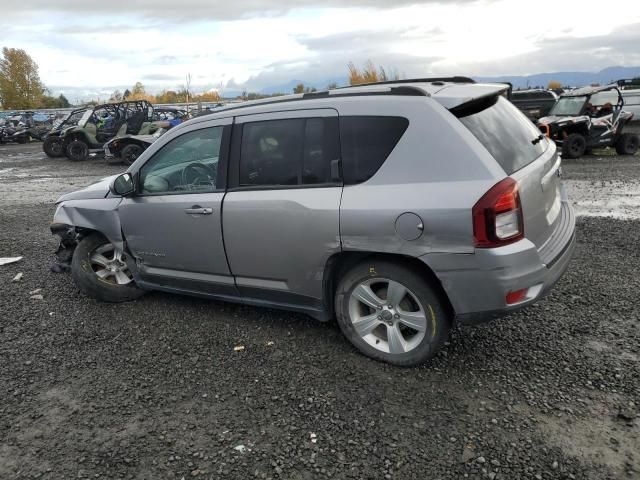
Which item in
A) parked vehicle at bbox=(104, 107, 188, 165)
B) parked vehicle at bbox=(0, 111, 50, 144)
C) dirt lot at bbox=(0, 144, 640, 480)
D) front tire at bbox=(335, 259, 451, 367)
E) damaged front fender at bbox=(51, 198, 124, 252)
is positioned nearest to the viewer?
dirt lot at bbox=(0, 144, 640, 480)

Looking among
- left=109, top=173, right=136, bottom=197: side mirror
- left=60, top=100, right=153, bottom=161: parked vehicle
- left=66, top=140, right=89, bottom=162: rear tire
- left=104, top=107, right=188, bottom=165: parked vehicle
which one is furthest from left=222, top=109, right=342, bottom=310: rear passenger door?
left=66, top=140, right=89, bottom=162: rear tire

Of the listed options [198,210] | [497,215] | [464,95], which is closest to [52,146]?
[198,210]

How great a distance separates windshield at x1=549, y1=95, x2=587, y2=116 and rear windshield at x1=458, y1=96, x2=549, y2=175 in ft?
36.1

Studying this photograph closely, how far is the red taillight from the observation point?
2785 mm

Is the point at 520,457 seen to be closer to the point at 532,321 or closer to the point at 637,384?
the point at 637,384

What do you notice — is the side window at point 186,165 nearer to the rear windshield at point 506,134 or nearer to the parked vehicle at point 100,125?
the rear windshield at point 506,134

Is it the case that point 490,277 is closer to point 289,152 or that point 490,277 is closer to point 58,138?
point 289,152

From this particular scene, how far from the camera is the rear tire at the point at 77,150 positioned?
664 inches

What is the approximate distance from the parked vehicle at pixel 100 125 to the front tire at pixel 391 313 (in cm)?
1512

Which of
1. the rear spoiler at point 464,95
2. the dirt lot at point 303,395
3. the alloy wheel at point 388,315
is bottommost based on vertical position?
the dirt lot at point 303,395

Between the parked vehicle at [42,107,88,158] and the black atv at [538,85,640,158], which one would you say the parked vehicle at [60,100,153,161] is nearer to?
the parked vehicle at [42,107,88,158]

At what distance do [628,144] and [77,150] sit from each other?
54.3 feet

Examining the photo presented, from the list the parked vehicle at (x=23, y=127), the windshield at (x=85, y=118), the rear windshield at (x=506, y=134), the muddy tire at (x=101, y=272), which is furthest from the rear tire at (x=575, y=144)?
the parked vehicle at (x=23, y=127)

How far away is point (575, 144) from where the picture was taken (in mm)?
12742
